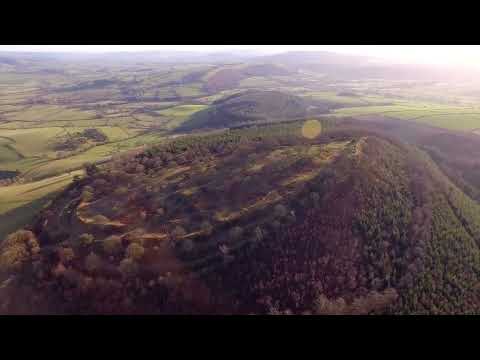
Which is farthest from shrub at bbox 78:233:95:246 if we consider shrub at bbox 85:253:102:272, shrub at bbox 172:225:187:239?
shrub at bbox 172:225:187:239

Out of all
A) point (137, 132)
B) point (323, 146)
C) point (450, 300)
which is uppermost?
point (323, 146)

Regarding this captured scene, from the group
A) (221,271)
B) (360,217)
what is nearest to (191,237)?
(221,271)

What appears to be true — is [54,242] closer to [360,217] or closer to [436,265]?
[360,217]

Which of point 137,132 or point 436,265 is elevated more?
point 436,265

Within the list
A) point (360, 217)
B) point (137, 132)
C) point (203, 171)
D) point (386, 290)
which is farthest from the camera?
point (137, 132)

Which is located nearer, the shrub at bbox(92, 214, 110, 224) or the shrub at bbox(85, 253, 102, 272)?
the shrub at bbox(85, 253, 102, 272)

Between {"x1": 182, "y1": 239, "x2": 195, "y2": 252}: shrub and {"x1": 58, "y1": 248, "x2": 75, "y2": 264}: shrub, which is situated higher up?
{"x1": 182, "y1": 239, "x2": 195, "y2": 252}: shrub

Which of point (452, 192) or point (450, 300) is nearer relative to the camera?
point (450, 300)

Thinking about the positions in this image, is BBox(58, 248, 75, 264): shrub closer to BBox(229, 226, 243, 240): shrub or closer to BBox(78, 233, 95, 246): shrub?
BBox(78, 233, 95, 246): shrub
